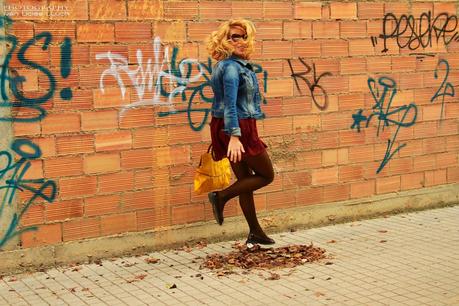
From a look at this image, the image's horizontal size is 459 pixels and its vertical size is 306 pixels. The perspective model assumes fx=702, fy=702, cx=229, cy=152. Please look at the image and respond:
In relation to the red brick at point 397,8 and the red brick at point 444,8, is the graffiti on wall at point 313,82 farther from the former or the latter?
the red brick at point 444,8

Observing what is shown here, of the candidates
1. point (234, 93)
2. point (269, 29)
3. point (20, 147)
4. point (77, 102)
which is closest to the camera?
point (234, 93)

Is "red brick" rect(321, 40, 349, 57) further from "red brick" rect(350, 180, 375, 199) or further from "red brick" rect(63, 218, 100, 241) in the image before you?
"red brick" rect(63, 218, 100, 241)

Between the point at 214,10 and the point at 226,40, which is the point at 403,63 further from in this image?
the point at 226,40

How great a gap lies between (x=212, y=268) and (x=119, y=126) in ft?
4.66

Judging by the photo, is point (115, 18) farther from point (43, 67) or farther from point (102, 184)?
point (102, 184)

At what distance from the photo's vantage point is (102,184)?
5836mm

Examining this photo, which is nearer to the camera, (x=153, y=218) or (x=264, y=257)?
(x=264, y=257)

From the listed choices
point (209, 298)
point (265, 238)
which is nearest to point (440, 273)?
point (265, 238)

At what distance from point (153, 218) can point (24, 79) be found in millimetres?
1607

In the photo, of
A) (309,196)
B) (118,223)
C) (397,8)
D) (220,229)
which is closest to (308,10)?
(397,8)

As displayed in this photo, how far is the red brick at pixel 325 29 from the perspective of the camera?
6812 millimetres

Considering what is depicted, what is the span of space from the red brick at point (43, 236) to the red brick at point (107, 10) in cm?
173

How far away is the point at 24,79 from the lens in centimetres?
546

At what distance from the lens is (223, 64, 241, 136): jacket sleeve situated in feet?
17.6
